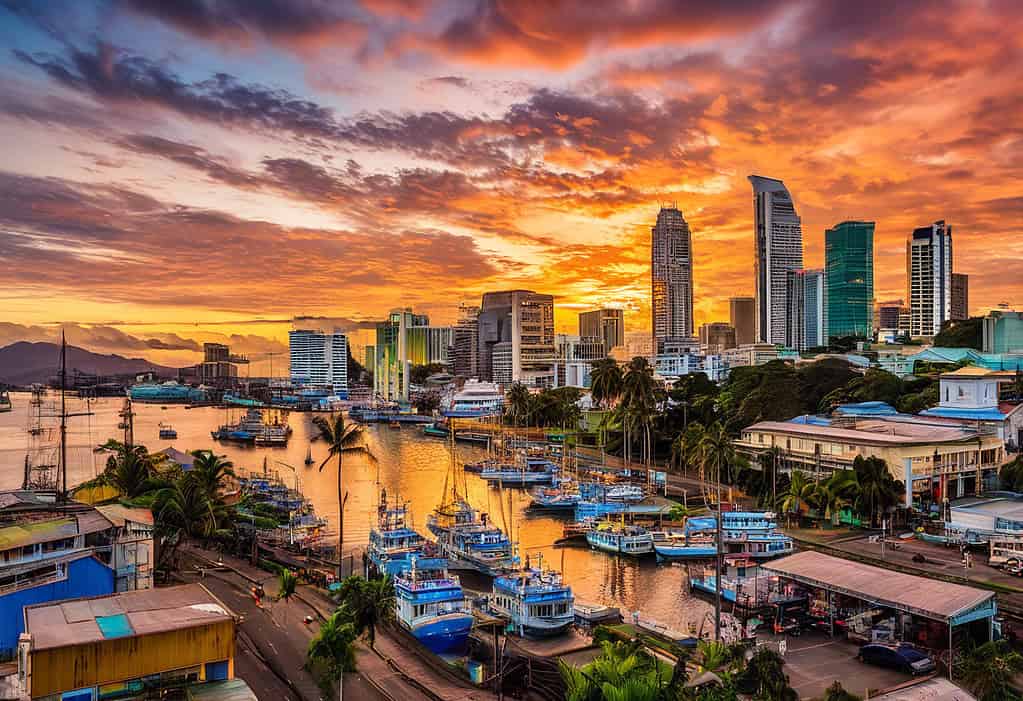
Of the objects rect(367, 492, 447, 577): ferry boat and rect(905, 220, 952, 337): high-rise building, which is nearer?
rect(367, 492, 447, 577): ferry boat

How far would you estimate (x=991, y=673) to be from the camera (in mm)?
14367

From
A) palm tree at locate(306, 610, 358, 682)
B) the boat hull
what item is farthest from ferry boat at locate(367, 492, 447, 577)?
palm tree at locate(306, 610, 358, 682)

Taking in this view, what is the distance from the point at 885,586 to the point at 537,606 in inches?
399

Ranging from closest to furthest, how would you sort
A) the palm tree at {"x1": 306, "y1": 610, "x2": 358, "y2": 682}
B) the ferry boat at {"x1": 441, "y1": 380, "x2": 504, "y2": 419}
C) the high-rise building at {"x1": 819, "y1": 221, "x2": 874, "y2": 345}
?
the palm tree at {"x1": 306, "y1": 610, "x2": 358, "y2": 682} < the ferry boat at {"x1": 441, "y1": 380, "x2": 504, "y2": 419} < the high-rise building at {"x1": 819, "y1": 221, "x2": 874, "y2": 345}

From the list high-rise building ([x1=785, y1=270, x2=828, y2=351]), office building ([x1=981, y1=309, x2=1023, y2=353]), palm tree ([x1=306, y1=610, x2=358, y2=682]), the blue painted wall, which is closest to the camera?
palm tree ([x1=306, y1=610, x2=358, y2=682])

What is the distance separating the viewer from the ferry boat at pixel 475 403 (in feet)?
360

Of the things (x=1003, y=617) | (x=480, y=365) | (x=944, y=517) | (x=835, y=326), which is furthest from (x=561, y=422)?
(x=835, y=326)

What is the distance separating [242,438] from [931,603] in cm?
8330

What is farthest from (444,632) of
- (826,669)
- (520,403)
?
(520,403)

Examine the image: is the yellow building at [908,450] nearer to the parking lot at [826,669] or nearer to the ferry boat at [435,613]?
the parking lot at [826,669]

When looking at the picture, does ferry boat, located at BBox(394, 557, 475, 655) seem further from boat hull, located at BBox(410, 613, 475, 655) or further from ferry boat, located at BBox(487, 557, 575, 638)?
ferry boat, located at BBox(487, 557, 575, 638)

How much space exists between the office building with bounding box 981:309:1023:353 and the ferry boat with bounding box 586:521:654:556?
6622cm

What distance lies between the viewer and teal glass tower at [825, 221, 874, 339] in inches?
7298

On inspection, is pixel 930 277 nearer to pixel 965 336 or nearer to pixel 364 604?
pixel 965 336
